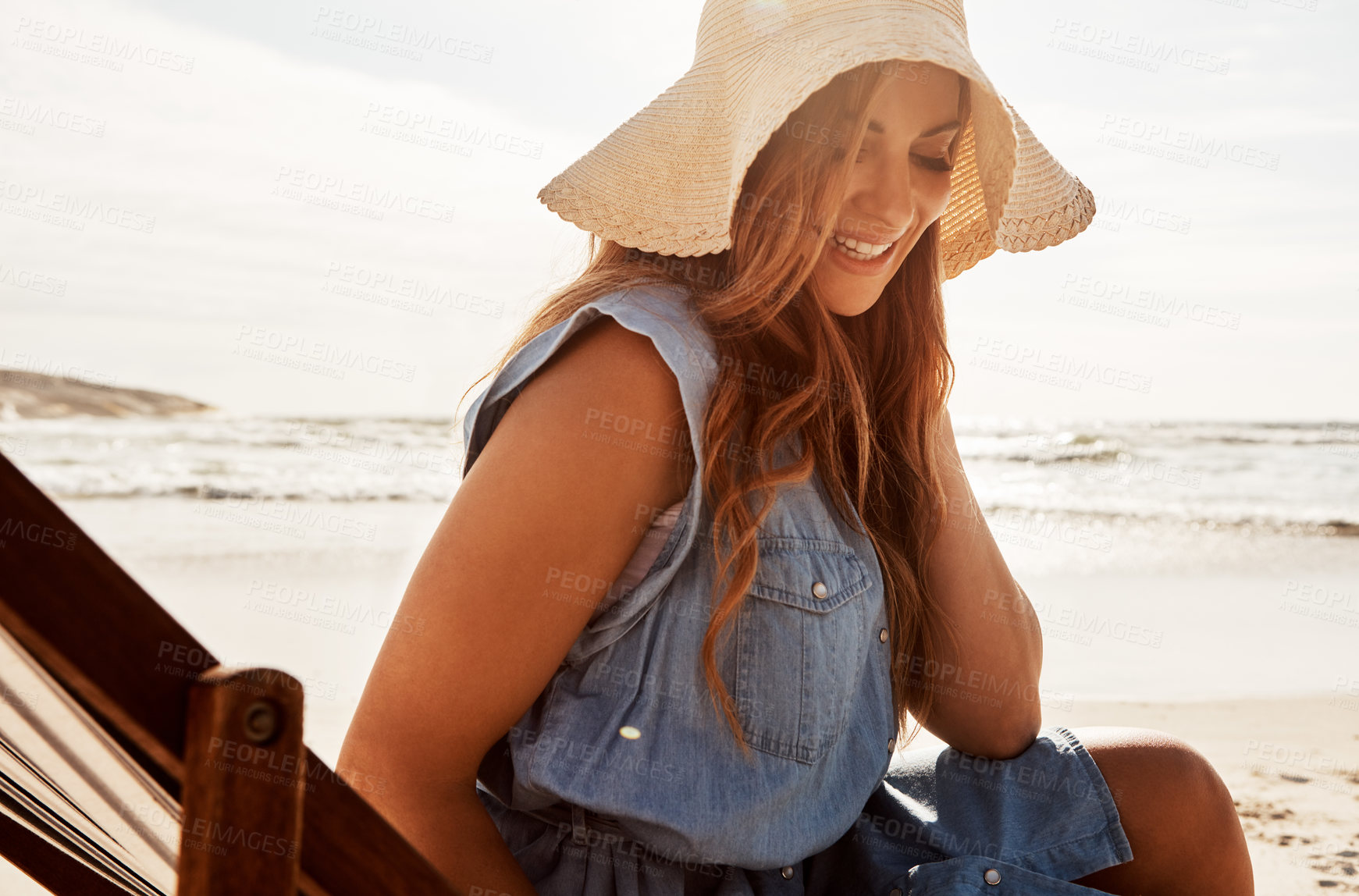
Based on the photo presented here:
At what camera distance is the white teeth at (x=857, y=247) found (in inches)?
69.1

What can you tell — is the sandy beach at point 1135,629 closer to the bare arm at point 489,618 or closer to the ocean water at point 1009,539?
the ocean water at point 1009,539

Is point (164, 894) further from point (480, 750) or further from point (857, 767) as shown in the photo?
point (857, 767)

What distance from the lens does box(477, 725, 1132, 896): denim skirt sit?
1511 millimetres

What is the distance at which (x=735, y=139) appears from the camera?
1.66 meters

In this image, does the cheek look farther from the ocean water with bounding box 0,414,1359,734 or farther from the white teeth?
the ocean water with bounding box 0,414,1359,734

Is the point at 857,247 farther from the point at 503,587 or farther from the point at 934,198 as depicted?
the point at 503,587

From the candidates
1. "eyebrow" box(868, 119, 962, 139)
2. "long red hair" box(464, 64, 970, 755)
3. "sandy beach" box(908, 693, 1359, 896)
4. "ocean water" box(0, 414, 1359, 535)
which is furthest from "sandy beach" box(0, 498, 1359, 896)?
"eyebrow" box(868, 119, 962, 139)

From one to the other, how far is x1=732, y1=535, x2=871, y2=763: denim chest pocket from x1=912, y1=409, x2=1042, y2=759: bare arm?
0.46m

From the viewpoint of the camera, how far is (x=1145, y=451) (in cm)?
2014

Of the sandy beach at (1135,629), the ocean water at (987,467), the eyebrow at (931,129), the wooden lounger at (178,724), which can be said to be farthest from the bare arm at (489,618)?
the ocean water at (987,467)

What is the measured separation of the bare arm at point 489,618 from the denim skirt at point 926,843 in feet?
0.46

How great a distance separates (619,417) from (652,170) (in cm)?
54

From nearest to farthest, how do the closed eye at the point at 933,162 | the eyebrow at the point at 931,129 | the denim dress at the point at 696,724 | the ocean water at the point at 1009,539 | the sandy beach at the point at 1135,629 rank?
the denim dress at the point at 696,724 → the eyebrow at the point at 931,129 → the closed eye at the point at 933,162 → the sandy beach at the point at 1135,629 → the ocean water at the point at 1009,539

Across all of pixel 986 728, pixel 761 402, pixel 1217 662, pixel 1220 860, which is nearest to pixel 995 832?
pixel 986 728
